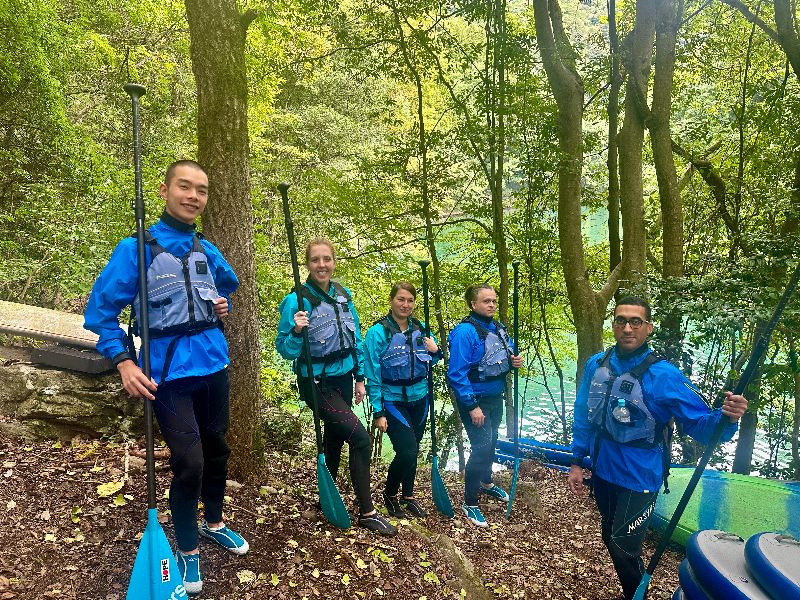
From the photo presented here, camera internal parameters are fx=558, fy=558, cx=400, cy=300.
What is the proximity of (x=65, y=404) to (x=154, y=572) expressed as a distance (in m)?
2.24

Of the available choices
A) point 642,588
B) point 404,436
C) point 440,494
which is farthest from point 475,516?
point 642,588

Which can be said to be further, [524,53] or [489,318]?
[524,53]

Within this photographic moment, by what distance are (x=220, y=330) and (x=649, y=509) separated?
262 cm

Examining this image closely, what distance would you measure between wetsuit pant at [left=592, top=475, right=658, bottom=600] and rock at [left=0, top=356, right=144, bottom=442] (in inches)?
133

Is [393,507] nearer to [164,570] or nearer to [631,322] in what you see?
[164,570]

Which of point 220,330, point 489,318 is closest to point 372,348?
point 489,318

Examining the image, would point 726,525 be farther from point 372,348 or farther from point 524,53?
point 524,53

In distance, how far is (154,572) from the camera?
2.38m

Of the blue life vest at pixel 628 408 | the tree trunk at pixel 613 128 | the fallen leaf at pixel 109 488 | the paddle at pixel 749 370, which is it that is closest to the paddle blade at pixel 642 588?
the paddle at pixel 749 370

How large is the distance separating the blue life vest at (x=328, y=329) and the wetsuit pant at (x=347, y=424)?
0.58 ft

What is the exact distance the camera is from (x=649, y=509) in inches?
127

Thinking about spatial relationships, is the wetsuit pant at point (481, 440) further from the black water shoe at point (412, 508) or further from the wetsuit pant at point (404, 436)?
the black water shoe at point (412, 508)

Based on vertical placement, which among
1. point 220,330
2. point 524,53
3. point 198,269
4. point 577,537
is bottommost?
point 577,537

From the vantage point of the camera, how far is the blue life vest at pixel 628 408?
125 inches
